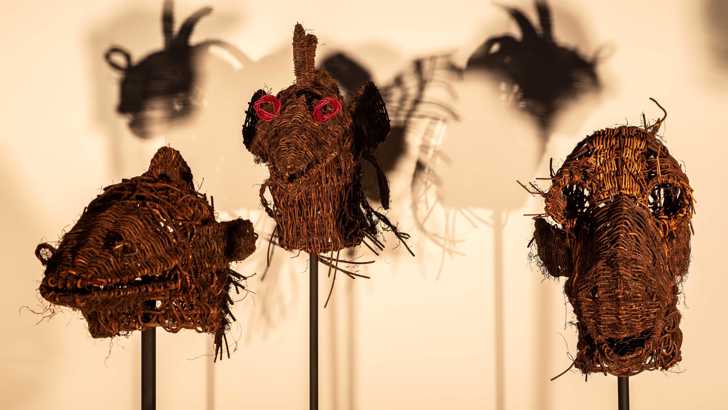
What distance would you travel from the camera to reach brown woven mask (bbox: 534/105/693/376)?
1.57m

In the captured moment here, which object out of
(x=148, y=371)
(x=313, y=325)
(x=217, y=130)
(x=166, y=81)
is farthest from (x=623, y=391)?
(x=166, y=81)

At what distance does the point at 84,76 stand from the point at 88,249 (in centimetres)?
116

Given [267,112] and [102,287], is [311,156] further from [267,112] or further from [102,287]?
[102,287]

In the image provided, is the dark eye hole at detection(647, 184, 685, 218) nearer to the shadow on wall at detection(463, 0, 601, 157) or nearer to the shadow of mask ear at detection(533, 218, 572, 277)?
the shadow of mask ear at detection(533, 218, 572, 277)

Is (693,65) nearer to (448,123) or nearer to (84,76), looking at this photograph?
(448,123)

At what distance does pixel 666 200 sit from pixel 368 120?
69 centimetres

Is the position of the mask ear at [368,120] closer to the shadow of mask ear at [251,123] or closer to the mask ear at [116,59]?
the shadow of mask ear at [251,123]

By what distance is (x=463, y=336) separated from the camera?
8.11ft

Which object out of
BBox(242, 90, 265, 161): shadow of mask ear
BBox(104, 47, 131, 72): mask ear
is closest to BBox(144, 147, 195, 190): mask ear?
BBox(242, 90, 265, 161): shadow of mask ear
